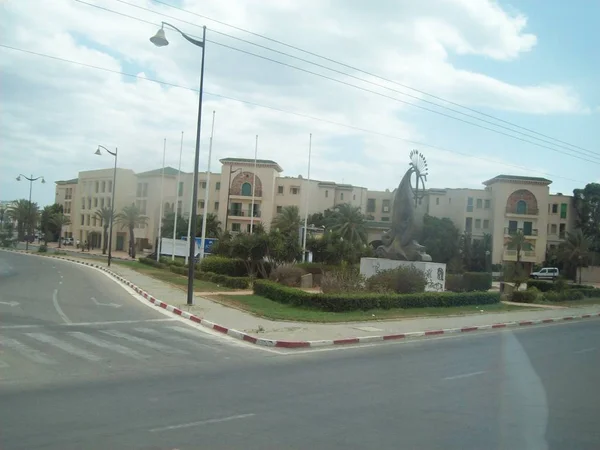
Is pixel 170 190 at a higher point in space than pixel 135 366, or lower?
higher

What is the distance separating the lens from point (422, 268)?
28672 millimetres

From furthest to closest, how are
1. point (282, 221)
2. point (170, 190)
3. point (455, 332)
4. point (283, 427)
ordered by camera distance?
point (282, 221), point (170, 190), point (455, 332), point (283, 427)

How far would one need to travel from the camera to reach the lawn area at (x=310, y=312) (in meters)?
19.0

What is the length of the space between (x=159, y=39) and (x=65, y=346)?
10.6 metres

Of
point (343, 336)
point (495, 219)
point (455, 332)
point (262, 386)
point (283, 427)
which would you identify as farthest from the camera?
point (495, 219)

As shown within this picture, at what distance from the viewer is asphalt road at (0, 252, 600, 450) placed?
625 cm

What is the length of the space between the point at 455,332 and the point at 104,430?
14.7 metres

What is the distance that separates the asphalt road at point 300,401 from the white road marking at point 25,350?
0.18 meters

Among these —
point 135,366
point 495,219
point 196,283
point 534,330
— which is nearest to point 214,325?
point 135,366

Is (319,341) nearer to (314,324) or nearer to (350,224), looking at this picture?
(314,324)

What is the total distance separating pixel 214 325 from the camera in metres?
16.4

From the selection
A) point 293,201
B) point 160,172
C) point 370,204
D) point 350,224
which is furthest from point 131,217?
point 370,204

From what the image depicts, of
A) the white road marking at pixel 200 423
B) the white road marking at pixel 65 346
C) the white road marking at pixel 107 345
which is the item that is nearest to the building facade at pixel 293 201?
the white road marking at pixel 107 345

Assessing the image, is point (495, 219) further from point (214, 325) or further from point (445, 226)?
point (214, 325)
